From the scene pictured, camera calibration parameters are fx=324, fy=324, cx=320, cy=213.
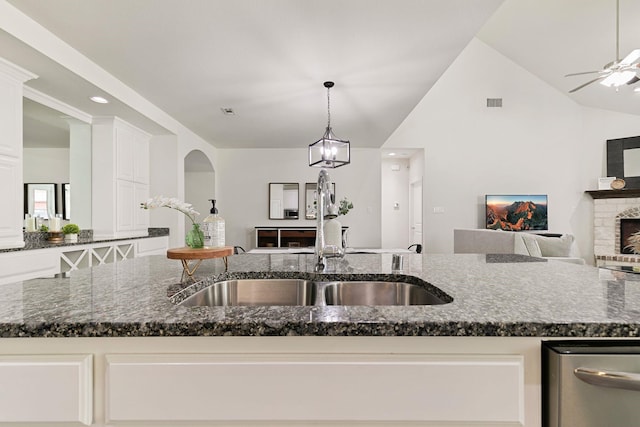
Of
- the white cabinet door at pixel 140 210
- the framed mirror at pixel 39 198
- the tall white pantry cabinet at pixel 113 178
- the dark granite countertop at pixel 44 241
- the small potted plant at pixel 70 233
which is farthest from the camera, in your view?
the framed mirror at pixel 39 198

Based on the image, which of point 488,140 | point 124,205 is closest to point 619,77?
point 488,140

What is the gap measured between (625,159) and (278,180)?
21.8 feet

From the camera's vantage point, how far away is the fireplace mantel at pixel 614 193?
19.2ft

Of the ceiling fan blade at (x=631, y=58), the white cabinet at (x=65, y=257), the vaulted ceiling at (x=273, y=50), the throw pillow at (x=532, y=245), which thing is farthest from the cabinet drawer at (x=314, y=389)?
the throw pillow at (x=532, y=245)

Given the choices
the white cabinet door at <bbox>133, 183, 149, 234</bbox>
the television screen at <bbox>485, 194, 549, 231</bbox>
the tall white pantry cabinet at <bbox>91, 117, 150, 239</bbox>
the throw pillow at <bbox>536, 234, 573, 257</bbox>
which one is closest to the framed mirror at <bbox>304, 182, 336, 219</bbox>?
the white cabinet door at <bbox>133, 183, 149, 234</bbox>

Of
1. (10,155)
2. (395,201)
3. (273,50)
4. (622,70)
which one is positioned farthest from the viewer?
(395,201)

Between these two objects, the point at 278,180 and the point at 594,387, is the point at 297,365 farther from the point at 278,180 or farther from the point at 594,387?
the point at 278,180

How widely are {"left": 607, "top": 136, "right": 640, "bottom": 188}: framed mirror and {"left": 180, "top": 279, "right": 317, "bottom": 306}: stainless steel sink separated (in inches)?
300

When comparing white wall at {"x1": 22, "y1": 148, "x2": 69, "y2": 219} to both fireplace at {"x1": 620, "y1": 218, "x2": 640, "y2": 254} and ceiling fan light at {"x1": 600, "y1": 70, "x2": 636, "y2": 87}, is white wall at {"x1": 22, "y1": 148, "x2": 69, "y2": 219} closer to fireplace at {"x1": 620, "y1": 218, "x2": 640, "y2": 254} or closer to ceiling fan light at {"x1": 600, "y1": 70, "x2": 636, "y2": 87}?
ceiling fan light at {"x1": 600, "y1": 70, "x2": 636, "y2": 87}

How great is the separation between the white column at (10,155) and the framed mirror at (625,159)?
879 cm

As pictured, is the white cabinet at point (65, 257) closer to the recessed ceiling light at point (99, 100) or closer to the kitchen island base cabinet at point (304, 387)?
the recessed ceiling light at point (99, 100)

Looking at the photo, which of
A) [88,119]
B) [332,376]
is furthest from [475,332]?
[88,119]

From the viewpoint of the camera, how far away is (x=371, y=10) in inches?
83.0

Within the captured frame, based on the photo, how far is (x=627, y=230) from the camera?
598cm
